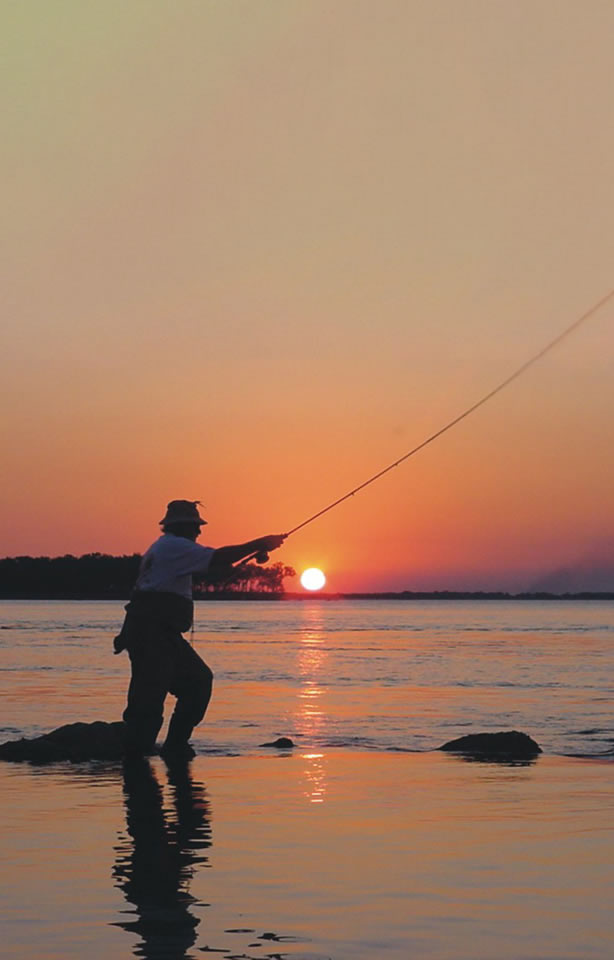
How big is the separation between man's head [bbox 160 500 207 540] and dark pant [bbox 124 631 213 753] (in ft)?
2.74

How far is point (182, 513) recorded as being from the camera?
11.3m

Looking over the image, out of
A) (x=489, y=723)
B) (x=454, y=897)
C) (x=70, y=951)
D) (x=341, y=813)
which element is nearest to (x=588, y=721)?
(x=489, y=723)

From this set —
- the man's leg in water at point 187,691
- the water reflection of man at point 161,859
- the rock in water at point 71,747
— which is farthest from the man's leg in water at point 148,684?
the rock in water at point 71,747

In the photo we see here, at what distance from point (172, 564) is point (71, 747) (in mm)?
2409

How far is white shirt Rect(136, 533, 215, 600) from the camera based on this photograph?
36.1 feet

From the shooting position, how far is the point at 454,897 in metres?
6.32

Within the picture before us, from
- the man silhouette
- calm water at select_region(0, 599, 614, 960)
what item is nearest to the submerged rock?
calm water at select_region(0, 599, 614, 960)

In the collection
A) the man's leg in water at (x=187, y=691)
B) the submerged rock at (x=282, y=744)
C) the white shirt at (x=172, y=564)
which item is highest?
the white shirt at (x=172, y=564)

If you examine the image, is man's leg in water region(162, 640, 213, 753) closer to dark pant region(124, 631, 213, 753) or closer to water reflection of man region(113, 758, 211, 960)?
dark pant region(124, 631, 213, 753)

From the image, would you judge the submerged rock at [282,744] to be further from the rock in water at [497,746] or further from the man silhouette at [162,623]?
the man silhouette at [162,623]

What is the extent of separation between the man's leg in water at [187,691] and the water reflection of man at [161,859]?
0.81 meters

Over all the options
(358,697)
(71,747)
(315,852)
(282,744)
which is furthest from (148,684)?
(358,697)

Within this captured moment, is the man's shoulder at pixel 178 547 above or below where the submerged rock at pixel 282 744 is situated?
above

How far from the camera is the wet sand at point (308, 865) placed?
551cm
